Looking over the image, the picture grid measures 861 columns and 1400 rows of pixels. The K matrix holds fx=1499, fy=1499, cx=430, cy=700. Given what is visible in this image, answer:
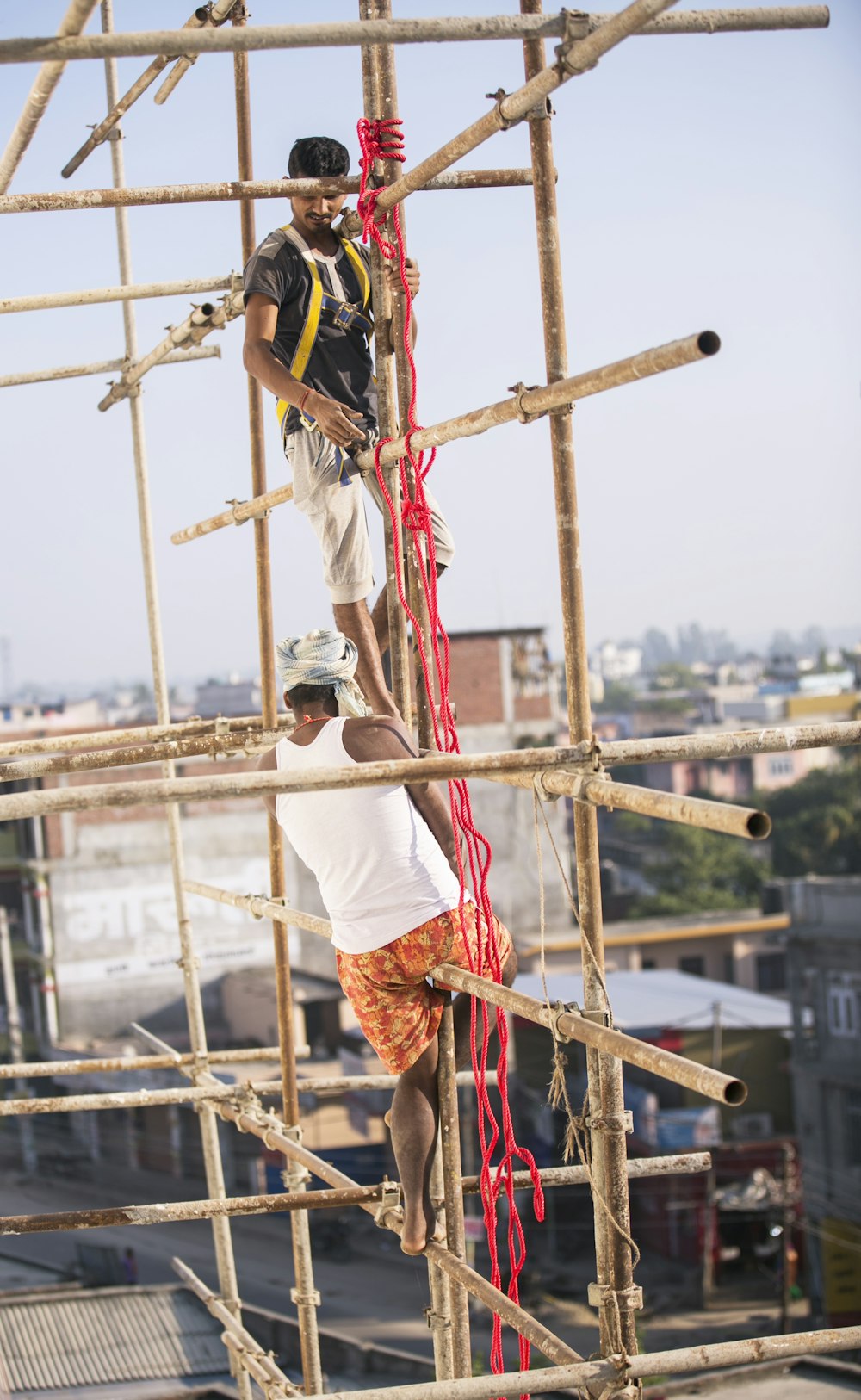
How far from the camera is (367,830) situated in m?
4.44

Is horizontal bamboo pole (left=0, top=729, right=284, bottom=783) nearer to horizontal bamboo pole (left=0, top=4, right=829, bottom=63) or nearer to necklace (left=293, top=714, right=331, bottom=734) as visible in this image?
necklace (left=293, top=714, right=331, bottom=734)

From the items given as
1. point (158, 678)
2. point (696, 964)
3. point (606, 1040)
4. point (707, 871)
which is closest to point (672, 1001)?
point (696, 964)

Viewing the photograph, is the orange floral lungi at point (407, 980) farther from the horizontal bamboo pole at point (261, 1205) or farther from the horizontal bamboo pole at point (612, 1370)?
the horizontal bamboo pole at point (612, 1370)

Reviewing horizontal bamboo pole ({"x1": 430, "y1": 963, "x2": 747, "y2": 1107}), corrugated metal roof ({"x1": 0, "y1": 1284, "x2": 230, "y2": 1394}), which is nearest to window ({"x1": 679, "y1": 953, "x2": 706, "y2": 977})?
corrugated metal roof ({"x1": 0, "y1": 1284, "x2": 230, "y2": 1394})

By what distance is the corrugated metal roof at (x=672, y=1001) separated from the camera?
3012 centimetres

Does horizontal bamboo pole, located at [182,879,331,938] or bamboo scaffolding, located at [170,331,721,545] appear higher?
bamboo scaffolding, located at [170,331,721,545]

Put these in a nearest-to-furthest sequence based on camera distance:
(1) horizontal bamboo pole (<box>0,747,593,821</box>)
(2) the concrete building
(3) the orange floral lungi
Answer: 1. (1) horizontal bamboo pole (<box>0,747,593,821</box>)
2. (3) the orange floral lungi
3. (2) the concrete building

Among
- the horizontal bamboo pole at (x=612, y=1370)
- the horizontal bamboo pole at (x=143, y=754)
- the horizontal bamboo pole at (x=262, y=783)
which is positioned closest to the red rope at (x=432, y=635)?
the horizontal bamboo pole at (x=612, y=1370)

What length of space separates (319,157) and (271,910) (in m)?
2.89

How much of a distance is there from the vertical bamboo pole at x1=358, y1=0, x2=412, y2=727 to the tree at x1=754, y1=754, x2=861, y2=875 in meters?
49.1

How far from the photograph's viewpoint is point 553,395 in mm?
3775

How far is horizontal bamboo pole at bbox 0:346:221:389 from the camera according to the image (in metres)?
8.04

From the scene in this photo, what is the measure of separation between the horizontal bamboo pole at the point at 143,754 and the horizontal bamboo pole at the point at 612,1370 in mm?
1923

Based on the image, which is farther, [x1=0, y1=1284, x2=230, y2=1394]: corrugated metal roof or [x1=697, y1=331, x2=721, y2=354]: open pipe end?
[x1=0, y1=1284, x2=230, y2=1394]: corrugated metal roof
